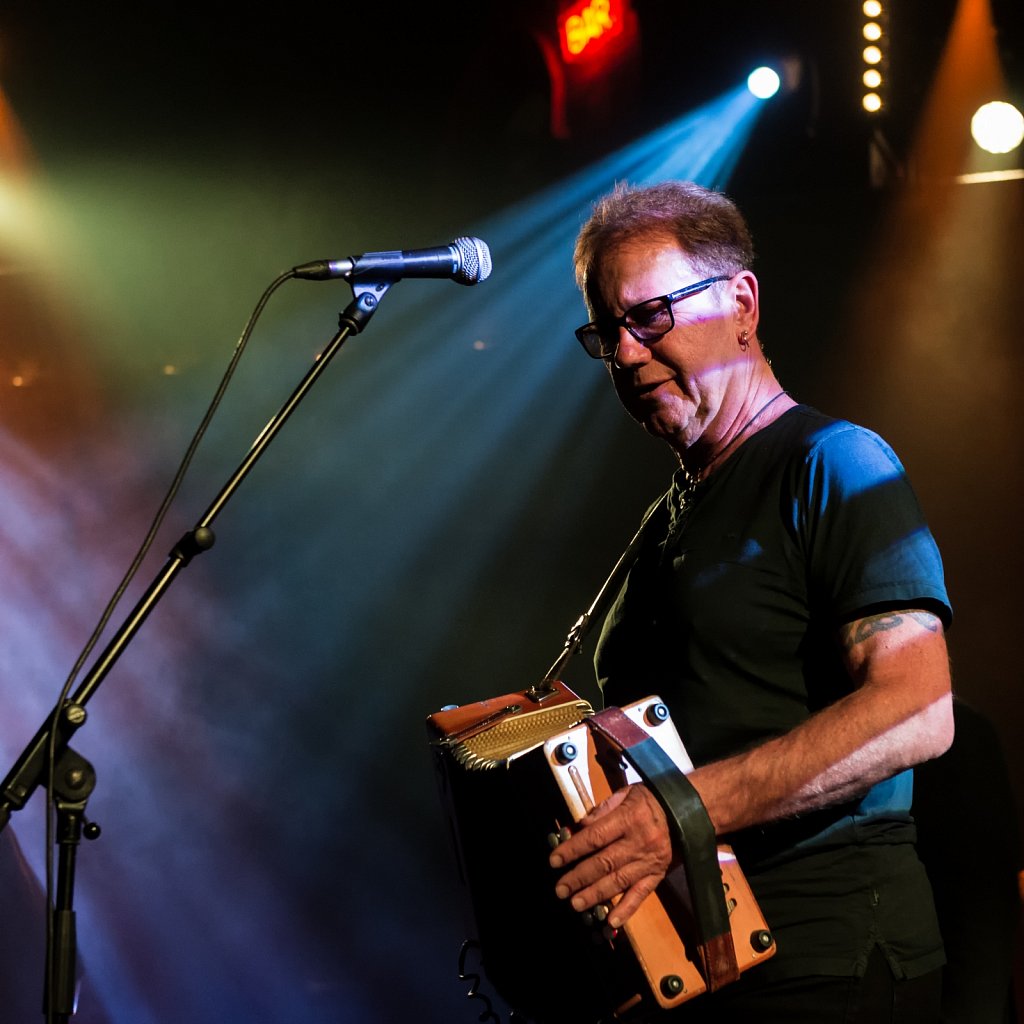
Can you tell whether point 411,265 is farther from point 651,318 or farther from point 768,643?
point 768,643

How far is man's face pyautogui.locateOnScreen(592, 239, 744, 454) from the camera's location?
2176mm

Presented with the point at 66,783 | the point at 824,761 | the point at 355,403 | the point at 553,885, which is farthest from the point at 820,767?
the point at 355,403

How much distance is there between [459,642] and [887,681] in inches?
156

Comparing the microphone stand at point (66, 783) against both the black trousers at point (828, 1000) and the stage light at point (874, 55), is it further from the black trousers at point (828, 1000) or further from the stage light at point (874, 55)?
the stage light at point (874, 55)

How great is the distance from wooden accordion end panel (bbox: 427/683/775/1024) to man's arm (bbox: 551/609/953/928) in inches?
2.1

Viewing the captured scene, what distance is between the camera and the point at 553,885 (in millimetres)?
1675

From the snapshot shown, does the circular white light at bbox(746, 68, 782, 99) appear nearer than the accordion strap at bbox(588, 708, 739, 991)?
No

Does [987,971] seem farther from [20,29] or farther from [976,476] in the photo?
[20,29]

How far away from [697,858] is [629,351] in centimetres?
108

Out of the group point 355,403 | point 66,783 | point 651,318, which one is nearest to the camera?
point 66,783

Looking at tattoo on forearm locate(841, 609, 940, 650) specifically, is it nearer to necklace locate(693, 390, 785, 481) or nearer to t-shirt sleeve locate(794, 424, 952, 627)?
t-shirt sleeve locate(794, 424, 952, 627)

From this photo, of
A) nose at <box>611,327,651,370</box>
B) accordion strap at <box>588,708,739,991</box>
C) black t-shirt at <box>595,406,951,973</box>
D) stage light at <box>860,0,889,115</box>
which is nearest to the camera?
accordion strap at <box>588,708,739,991</box>

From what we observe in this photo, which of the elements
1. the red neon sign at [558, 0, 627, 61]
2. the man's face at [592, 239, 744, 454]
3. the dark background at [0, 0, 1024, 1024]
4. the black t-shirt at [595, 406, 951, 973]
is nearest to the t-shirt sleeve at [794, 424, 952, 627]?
the black t-shirt at [595, 406, 951, 973]

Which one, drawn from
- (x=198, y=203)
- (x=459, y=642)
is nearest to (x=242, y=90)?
(x=198, y=203)
